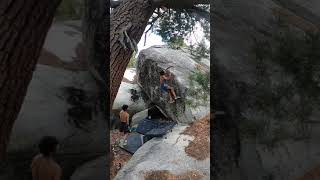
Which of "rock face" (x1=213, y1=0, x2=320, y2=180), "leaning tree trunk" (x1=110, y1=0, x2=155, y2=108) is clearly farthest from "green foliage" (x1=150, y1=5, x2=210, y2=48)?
"rock face" (x1=213, y1=0, x2=320, y2=180)

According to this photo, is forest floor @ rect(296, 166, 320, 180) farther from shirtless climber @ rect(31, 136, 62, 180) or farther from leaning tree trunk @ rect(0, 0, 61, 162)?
leaning tree trunk @ rect(0, 0, 61, 162)

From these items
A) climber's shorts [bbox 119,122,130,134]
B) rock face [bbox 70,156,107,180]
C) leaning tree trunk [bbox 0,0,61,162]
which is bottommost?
rock face [bbox 70,156,107,180]

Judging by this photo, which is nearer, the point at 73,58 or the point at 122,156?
the point at 73,58

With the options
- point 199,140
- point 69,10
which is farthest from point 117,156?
point 69,10

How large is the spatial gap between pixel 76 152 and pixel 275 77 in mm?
2313

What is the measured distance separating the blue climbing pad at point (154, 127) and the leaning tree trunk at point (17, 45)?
9566 mm

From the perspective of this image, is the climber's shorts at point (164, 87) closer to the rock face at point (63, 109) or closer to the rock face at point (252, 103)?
the rock face at point (252, 103)

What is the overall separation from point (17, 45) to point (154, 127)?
1050cm

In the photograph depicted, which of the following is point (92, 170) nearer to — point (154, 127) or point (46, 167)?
point (46, 167)

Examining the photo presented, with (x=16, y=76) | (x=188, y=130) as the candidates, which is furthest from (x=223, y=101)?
(x=188, y=130)

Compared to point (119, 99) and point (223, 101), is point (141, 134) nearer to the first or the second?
point (119, 99)

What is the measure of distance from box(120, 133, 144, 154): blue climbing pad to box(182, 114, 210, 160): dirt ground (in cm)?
115

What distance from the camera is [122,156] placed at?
1148 centimetres

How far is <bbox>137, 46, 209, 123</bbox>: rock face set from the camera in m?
12.6
